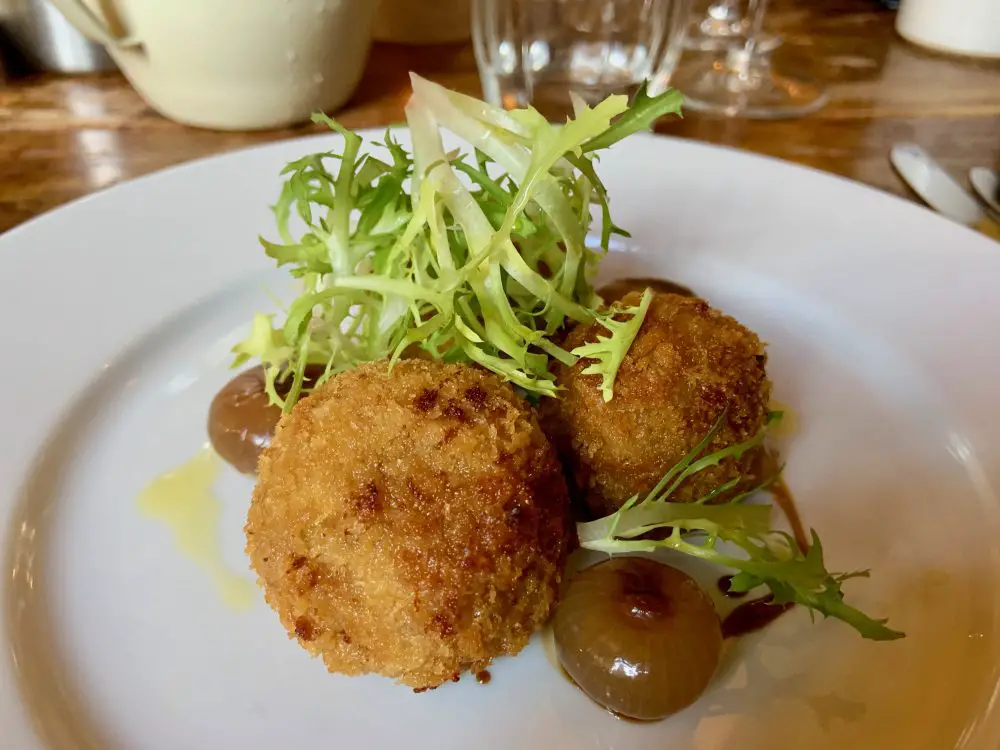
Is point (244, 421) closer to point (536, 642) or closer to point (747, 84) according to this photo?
point (536, 642)

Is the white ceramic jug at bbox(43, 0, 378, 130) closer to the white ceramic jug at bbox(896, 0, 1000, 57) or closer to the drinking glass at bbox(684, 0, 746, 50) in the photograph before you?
the drinking glass at bbox(684, 0, 746, 50)

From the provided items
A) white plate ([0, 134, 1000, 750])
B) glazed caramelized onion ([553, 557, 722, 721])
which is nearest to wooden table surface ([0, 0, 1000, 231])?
white plate ([0, 134, 1000, 750])

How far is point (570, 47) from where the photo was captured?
8.59ft

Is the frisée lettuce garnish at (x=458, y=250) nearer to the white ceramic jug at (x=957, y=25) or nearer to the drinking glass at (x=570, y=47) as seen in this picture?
the drinking glass at (x=570, y=47)

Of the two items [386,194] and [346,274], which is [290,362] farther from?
[386,194]

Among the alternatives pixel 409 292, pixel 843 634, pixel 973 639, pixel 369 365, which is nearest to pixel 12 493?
pixel 369 365

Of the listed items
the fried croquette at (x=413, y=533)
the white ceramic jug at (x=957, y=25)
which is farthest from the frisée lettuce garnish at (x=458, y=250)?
the white ceramic jug at (x=957, y=25)

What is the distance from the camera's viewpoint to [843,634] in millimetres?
1099

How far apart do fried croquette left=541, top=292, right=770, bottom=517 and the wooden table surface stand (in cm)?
108

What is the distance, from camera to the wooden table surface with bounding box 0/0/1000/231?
210 cm

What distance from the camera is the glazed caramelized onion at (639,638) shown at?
1.00 metres

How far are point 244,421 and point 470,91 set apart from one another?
5.25 feet

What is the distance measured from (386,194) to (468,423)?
0.47 meters

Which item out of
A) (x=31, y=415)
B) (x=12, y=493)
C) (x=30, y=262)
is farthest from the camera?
(x=30, y=262)
